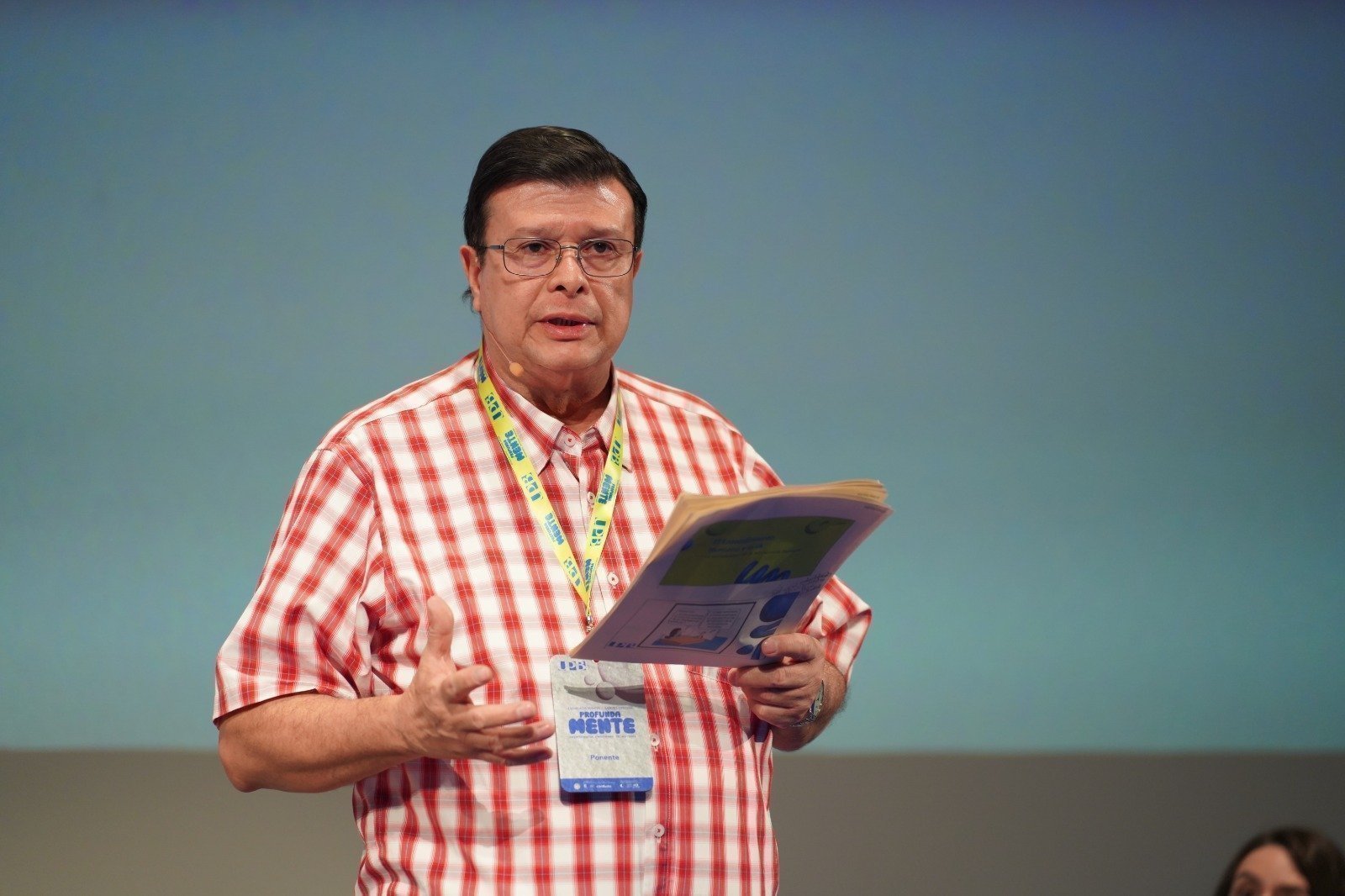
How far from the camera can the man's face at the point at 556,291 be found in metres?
1.85

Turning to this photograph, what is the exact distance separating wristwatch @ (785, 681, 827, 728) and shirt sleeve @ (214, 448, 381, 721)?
0.59 metres

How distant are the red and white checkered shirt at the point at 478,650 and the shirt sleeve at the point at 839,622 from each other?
190mm

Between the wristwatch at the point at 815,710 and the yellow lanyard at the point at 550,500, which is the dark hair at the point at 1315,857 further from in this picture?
the yellow lanyard at the point at 550,500

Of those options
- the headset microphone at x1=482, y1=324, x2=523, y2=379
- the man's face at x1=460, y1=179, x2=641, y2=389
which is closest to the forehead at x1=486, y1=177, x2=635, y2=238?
the man's face at x1=460, y1=179, x2=641, y2=389

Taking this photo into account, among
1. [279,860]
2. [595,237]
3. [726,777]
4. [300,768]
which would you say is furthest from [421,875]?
[279,860]

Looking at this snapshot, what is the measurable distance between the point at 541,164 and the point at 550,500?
19.1 inches

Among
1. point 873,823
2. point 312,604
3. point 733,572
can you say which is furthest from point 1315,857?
point 873,823

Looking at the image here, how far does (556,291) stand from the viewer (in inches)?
72.9

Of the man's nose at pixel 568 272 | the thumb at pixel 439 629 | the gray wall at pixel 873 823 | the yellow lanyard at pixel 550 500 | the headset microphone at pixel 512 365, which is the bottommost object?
the gray wall at pixel 873 823

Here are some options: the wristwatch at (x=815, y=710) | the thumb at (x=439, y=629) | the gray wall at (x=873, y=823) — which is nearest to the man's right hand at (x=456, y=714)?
the thumb at (x=439, y=629)

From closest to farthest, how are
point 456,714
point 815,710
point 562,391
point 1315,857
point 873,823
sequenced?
point 456,714
point 1315,857
point 815,710
point 562,391
point 873,823

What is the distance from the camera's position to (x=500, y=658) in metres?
1.65

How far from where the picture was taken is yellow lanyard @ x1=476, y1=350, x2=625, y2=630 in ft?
5.77

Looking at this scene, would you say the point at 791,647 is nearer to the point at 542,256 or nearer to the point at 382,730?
the point at 382,730
